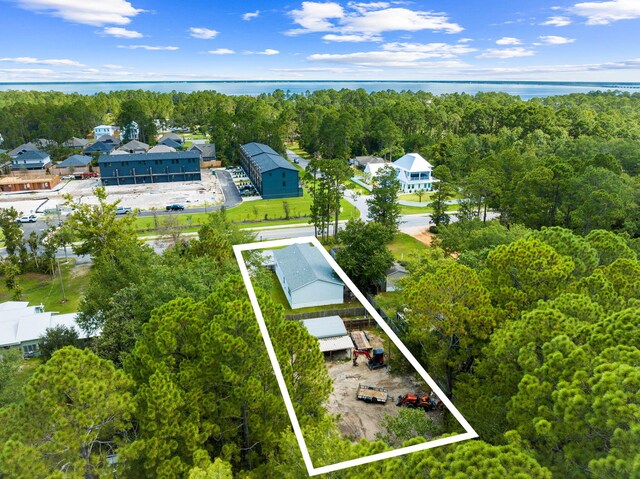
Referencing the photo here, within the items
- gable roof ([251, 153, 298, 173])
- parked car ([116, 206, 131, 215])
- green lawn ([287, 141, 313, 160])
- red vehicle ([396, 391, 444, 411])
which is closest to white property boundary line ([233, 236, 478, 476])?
red vehicle ([396, 391, 444, 411])

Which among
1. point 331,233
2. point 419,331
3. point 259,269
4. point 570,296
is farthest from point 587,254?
point 331,233

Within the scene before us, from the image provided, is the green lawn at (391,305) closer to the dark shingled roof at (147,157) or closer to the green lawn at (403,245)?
the green lawn at (403,245)

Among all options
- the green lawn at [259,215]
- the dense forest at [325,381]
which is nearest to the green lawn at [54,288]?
the dense forest at [325,381]

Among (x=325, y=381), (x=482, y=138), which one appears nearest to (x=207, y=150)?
(x=482, y=138)

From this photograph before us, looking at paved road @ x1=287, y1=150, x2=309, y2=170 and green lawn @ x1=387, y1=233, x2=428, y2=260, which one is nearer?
green lawn @ x1=387, y1=233, x2=428, y2=260

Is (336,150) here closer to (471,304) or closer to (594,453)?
(471,304)

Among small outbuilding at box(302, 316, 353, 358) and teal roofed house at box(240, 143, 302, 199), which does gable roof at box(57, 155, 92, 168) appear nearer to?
teal roofed house at box(240, 143, 302, 199)
